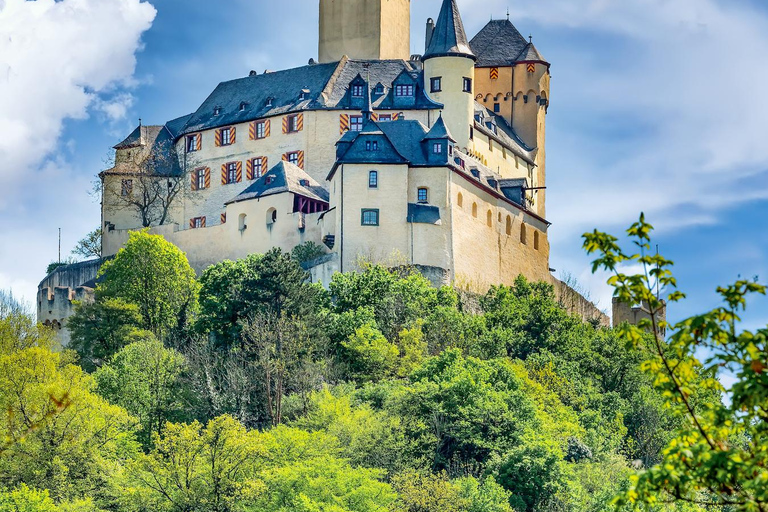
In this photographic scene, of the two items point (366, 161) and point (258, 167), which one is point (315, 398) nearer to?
point (366, 161)

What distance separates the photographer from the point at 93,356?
54625 millimetres

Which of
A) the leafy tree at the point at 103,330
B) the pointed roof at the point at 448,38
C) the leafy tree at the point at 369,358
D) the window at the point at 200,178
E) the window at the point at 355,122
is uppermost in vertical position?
the pointed roof at the point at 448,38

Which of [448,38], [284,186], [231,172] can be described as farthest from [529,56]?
[284,186]

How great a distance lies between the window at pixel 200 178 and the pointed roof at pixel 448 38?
12252mm

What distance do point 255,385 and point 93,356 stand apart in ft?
32.8

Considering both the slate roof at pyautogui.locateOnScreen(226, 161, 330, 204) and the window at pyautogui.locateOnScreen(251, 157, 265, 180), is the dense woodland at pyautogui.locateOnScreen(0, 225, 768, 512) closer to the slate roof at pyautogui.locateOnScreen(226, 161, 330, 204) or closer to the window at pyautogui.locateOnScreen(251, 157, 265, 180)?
the slate roof at pyautogui.locateOnScreen(226, 161, 330, 204)

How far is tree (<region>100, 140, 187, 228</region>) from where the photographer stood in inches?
2756

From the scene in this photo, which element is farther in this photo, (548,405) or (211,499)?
(548,405)

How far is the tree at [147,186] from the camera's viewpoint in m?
70.0

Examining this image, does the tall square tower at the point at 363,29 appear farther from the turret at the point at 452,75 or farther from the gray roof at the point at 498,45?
the turret at the point at 452,75

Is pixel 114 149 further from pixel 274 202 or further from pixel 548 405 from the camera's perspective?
pixel 548 405

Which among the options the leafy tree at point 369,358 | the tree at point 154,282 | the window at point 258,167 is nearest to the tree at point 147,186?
the window at point 258,167

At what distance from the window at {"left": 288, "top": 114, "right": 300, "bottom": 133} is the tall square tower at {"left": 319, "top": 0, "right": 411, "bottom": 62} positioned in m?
6.08

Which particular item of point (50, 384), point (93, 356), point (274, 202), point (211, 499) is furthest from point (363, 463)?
point (274, 202)
